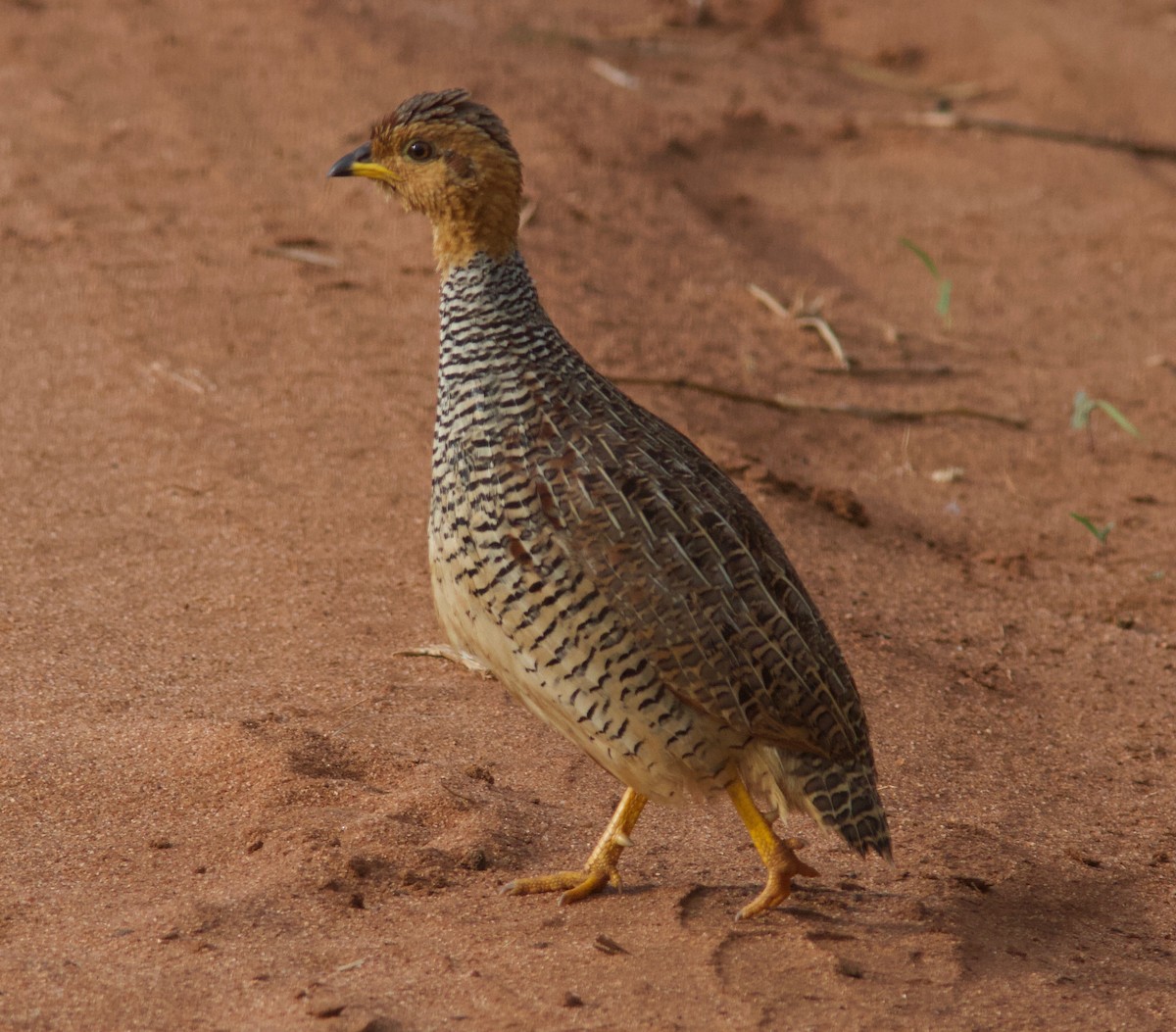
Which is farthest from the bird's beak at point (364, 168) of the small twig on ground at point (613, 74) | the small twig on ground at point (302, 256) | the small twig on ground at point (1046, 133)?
the small twig on ground at point (1046, 133)

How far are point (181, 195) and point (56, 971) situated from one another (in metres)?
7.32

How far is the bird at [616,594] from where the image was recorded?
460cm

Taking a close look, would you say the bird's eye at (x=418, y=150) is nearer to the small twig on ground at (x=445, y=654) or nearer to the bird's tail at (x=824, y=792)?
the small twig on ground at (x=445, y=654)

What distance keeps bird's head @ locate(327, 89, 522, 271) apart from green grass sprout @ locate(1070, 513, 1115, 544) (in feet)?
11.7

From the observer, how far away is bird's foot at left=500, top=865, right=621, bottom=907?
16.2 ft

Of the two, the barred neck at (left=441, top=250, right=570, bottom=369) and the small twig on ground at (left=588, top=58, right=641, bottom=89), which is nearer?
the barred neck at (left=441, top=250, right=570, bottom=369)

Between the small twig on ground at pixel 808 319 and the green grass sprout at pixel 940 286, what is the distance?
696mm

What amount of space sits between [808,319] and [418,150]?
17.6 ft

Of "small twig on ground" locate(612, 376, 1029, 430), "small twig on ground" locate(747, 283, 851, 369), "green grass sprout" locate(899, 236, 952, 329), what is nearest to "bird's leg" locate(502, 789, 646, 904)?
"small twig on ground" locate(612, 376, 1029, 430)

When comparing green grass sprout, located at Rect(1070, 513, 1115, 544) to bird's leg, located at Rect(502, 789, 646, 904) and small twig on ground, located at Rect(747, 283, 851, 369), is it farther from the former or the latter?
bird's leg, located at Rect(502, 789, 646, 904)

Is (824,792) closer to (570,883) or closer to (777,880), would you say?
(777,880)

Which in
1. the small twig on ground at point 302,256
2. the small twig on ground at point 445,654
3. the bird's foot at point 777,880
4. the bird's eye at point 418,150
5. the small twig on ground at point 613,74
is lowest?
the small twig on ground at point 445,654

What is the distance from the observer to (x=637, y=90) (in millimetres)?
13750

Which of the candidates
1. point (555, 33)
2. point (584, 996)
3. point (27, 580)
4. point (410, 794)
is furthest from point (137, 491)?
point (555, 33)
